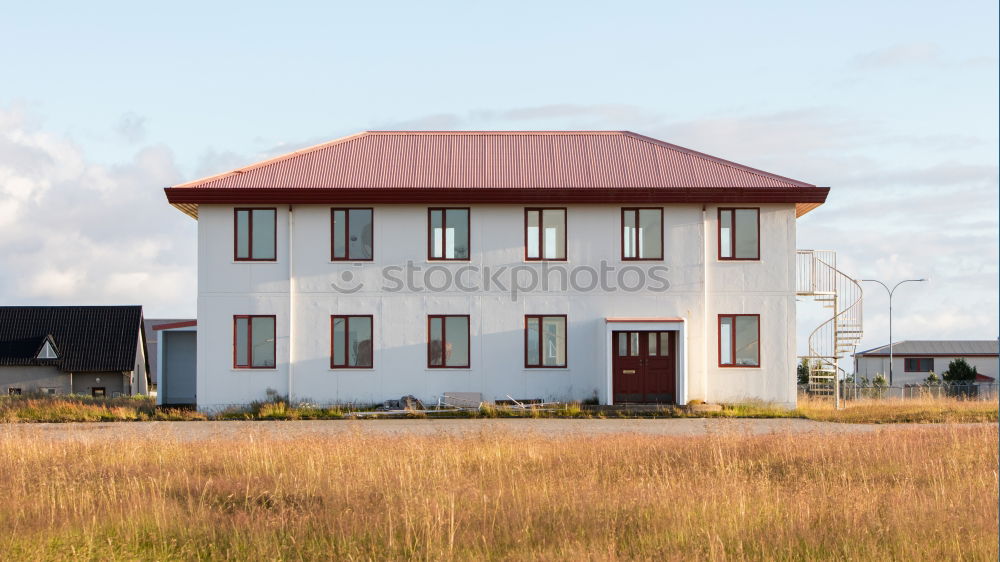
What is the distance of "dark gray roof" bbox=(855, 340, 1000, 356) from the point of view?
97375 mm

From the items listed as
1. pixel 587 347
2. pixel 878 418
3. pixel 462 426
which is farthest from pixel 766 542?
pixel 587 347

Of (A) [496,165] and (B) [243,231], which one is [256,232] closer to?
(B) [243,231]

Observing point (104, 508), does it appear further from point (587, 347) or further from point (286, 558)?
point (587, 347)

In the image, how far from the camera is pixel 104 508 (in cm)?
1193

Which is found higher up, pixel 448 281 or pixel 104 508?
pixel 448 281

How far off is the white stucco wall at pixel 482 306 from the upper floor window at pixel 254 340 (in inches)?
8.8

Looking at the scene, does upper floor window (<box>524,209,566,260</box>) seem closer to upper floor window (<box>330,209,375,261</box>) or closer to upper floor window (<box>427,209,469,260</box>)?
upper floor window (<box>427,209,469,260</box>)

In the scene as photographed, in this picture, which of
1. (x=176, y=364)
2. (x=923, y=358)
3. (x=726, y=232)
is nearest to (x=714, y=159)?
(x=726, y=232)

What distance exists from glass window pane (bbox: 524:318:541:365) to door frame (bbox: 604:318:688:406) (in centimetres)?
187

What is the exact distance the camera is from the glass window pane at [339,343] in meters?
30.8

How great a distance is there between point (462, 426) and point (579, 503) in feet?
42.4

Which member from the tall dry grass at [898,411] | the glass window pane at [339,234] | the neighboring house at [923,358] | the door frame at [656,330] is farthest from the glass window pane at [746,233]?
the neighboring house at [923,358]

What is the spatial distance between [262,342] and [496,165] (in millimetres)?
8079

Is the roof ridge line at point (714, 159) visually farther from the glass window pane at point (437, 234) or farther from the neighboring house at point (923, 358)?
the neighboring house at point (923, 358)
